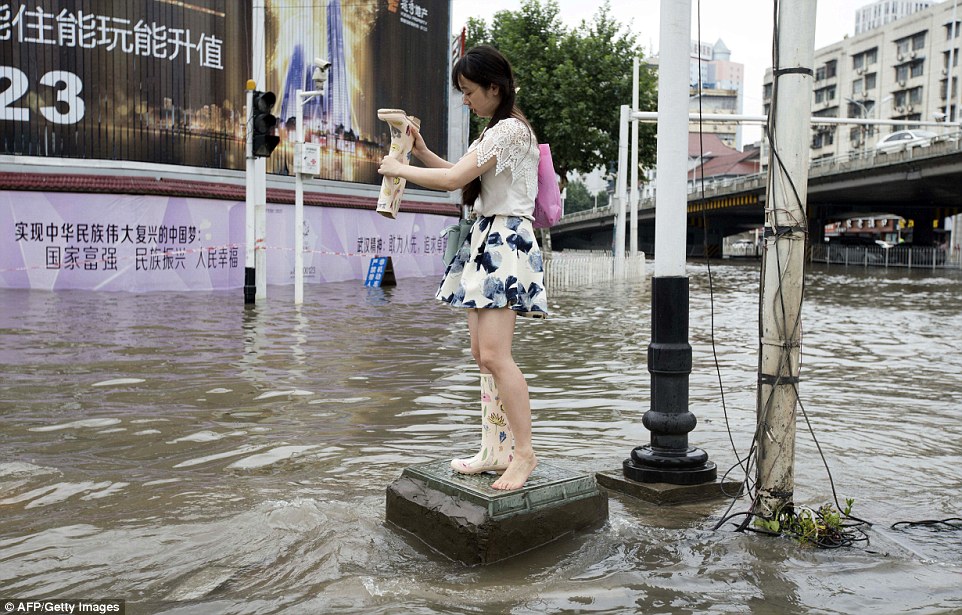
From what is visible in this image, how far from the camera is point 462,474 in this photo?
3859mm

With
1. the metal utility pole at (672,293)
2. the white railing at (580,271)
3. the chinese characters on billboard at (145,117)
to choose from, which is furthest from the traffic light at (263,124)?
the metal utility pole at (672,293)

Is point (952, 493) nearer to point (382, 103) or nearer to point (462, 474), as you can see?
point (462, 474)

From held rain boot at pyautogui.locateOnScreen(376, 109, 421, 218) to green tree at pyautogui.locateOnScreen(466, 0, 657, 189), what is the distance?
34929mm

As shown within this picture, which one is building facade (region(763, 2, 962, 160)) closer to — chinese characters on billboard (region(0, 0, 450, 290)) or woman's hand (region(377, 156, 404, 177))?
chinese characters on billboard (region(0, 0, 450, 290))

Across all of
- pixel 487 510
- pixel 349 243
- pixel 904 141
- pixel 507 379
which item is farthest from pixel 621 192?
pixel 487 510

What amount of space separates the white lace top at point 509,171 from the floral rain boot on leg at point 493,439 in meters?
0.72

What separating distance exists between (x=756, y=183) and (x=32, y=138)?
146 feet

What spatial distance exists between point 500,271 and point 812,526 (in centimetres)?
161

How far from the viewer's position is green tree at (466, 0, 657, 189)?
3916 centimetres

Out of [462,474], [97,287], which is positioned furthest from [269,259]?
[462,474]

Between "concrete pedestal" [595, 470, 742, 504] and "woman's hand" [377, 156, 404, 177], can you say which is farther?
"concrete pedestal" [595, 470, 742, 504]

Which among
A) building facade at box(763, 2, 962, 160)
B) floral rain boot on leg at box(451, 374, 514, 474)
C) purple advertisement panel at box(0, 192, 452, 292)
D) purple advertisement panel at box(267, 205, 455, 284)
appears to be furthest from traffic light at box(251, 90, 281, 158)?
building facade at box(763, 2, 962, 160)

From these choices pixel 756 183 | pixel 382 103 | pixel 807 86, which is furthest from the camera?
pixel 756 183

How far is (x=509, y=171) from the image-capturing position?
363cm
